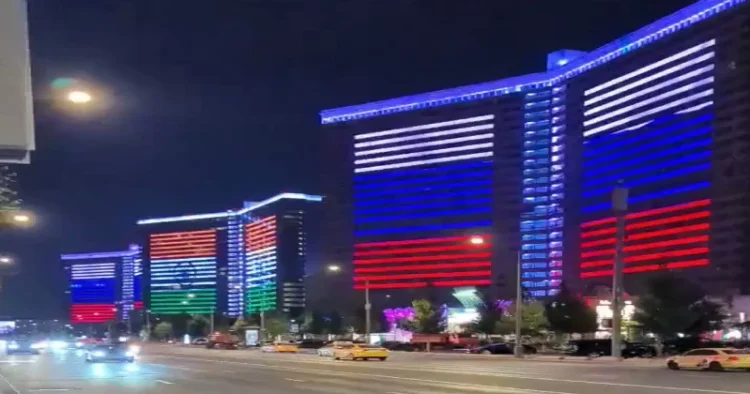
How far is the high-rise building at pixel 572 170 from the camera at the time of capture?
139m

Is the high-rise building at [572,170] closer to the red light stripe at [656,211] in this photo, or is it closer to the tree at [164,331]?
the red light stripe at [656,211]

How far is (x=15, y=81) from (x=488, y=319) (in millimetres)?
91640

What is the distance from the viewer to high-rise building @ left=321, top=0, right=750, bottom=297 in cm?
13938

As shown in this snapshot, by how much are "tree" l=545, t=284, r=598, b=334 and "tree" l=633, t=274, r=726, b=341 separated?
57.4ft

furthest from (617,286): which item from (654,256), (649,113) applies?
(649,113)

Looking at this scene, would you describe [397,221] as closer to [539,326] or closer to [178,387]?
[539,326]

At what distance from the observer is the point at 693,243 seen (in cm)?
14388

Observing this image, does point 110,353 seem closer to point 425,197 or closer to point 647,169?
point 647,169

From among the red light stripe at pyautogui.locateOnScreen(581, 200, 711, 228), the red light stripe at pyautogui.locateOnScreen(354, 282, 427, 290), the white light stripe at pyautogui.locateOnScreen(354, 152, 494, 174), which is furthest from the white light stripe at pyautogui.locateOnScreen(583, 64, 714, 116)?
the red light stripe at pyautogui.locateOnScreen(354, 282, 427, 290)

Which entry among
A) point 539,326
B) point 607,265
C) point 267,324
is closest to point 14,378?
point 539,326

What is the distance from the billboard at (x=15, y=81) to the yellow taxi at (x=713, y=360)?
128ft

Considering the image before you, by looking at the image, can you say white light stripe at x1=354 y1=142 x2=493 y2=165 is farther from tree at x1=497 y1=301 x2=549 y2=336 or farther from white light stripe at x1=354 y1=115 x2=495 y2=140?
tree at x1=497 y1=301 x2=549 y2=336

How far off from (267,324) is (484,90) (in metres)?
82.6

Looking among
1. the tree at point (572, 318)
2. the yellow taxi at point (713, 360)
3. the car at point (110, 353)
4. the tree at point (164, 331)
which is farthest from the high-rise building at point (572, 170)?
the car at point (110, 353)
